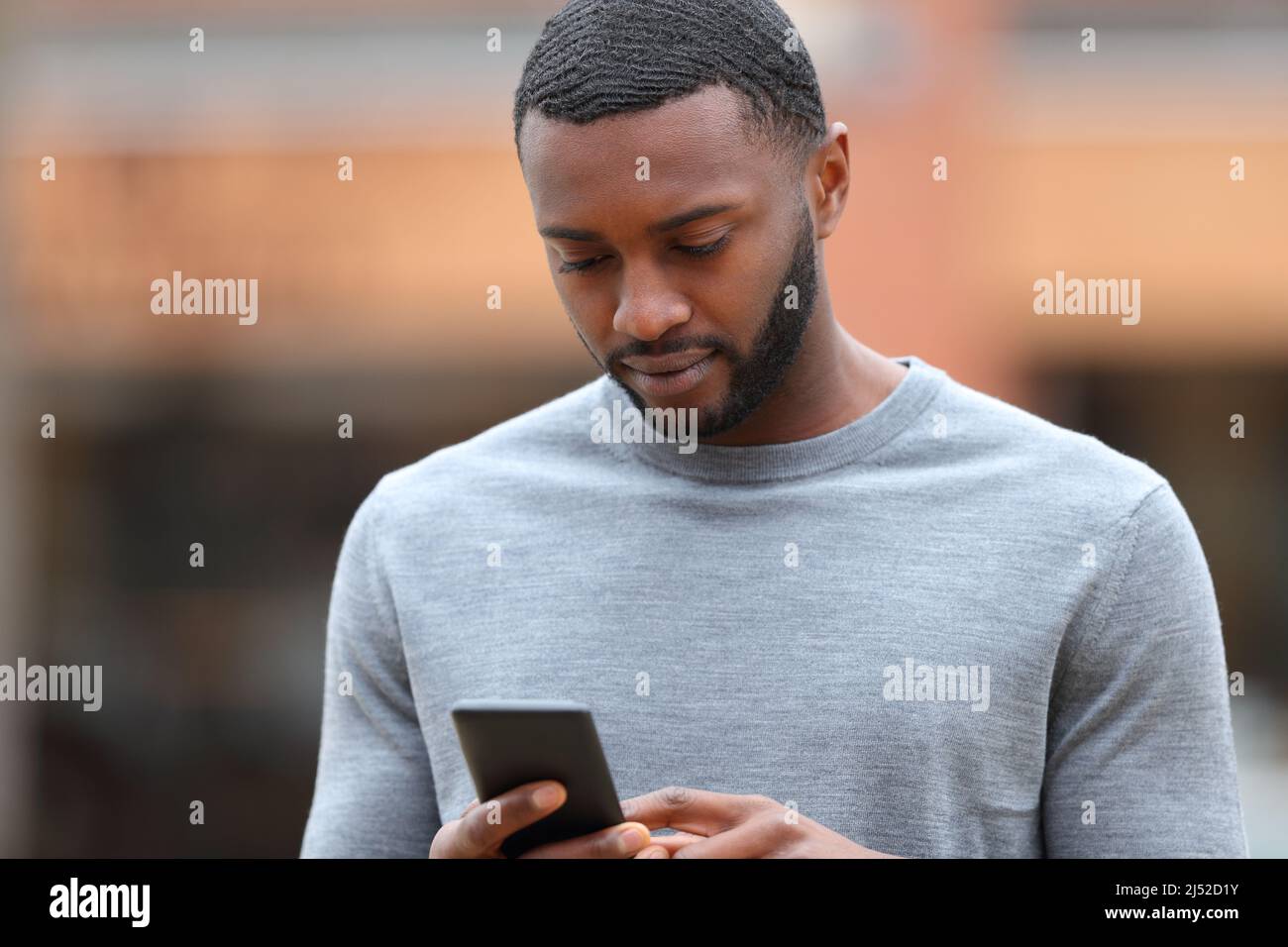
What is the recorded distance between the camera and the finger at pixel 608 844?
5.18 feet

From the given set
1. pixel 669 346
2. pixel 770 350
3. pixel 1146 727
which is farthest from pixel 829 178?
pixel 1146 727

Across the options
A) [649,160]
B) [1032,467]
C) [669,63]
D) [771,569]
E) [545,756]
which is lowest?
[545,756]

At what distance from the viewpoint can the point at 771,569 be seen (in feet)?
6.44

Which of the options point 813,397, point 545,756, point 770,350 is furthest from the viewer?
point 813,397

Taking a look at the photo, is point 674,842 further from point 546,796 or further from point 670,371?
point 670,371

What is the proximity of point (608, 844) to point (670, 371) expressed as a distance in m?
0.58

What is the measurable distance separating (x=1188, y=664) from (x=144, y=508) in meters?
5.03

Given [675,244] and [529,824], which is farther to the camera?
[675,244]
